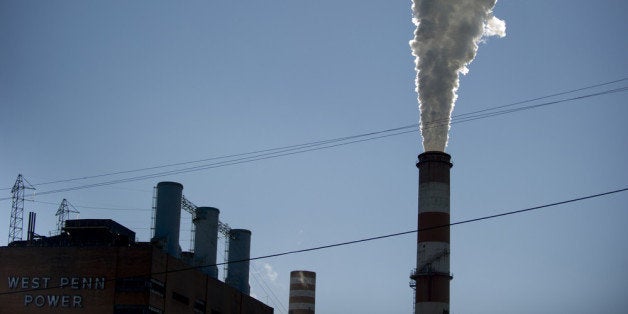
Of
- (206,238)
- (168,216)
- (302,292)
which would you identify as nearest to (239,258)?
(206,238)

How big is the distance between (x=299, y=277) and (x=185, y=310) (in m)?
32.3

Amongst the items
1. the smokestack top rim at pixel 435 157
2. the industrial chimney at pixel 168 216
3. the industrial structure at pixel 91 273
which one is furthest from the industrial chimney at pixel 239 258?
the smokestack top rim at pixel 435 157

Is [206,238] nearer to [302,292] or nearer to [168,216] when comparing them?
[168,216]

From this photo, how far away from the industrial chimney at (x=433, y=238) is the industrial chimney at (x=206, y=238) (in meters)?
16.7

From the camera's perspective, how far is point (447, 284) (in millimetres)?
67500

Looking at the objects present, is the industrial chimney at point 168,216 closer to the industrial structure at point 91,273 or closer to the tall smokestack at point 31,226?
the industrial structure at point 91,273

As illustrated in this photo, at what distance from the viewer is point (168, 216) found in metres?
67.1

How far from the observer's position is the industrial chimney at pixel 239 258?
83.0 metres

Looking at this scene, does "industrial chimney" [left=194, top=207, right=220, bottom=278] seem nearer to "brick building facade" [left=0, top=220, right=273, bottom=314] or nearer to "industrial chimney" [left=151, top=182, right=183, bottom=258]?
"industrial chimney" [left=151, top=182, right=183, bottom=258]

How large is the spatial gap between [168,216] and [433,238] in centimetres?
1888

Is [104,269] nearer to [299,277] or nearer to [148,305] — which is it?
[148,305]

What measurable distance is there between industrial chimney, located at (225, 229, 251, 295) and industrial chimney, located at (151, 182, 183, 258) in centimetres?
1532

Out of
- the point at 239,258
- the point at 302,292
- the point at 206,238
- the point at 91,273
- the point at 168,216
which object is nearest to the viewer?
the point at 91,273

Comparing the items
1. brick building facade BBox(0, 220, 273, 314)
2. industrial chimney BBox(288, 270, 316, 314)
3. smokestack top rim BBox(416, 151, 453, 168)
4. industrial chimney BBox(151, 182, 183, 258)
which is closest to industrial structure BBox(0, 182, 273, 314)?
brick building facade BBox(0, 220, 273, 314)
